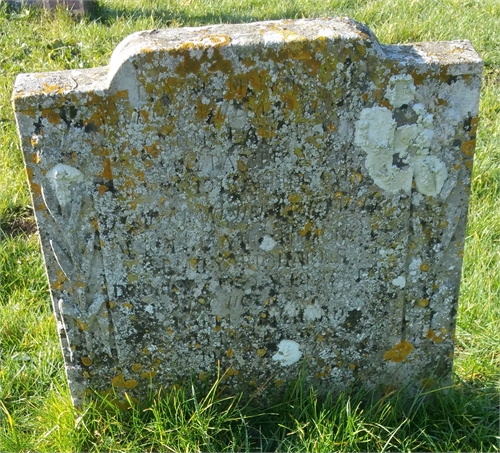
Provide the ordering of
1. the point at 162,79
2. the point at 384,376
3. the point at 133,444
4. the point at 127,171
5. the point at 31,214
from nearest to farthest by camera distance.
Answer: the point at 162,79
the point at 127,171
the point at 133,444
the point at 384,376
the point at 31,214

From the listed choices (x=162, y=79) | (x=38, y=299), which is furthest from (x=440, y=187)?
(x=38, y=299)

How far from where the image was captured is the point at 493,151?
14.5 ft

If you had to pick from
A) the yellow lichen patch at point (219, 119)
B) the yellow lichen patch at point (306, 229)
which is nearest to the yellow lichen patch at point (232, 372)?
the yellow lichen patch at point (306, 229)

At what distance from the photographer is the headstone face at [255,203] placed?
2.21 m

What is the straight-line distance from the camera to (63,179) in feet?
7.56

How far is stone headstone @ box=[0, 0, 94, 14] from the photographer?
6.34 m

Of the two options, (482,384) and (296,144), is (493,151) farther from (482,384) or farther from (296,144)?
(296,144)

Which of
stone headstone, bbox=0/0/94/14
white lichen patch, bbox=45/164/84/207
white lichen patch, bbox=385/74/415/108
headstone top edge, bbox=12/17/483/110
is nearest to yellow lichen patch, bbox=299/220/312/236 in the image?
white lichen patch, bbox=385/74/415/108

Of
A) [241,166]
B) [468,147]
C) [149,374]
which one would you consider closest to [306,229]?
[241,166]

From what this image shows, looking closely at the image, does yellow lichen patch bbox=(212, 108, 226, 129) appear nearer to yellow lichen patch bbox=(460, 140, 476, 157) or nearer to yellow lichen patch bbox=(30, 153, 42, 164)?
yellow lichen patch bbox=(30, 153, 42, 164)

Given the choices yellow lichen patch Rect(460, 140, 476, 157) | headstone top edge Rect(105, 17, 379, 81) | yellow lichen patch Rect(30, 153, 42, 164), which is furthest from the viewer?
yellow lichen patch Rect(460, 140, 476, 157)

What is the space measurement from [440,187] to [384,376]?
852 millimetres

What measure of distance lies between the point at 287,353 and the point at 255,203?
679 millimetres

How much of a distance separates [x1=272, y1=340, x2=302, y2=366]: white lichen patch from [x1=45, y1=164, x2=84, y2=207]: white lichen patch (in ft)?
3.37
